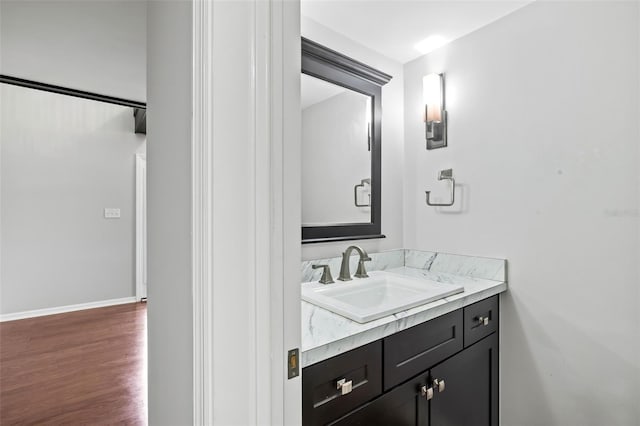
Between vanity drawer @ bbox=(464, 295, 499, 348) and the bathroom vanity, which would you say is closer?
the bathroom vanity

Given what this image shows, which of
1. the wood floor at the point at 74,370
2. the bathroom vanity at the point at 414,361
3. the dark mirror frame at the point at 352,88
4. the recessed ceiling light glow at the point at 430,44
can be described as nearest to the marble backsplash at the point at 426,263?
the bathroom vanity at the point at 414,361

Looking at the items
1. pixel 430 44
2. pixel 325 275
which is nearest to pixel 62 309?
pixel 325 275

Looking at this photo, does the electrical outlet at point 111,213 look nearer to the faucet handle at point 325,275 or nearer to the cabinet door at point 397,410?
the faucet handle at point 325,275

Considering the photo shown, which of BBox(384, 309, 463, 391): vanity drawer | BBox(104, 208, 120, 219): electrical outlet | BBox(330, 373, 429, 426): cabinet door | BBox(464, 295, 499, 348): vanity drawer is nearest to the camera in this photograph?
BBox(330, 373, 429, 426): cabinet door

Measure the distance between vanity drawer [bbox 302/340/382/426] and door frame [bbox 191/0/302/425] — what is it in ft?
1.17

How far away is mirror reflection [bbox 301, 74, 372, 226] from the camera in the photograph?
1.76 meters

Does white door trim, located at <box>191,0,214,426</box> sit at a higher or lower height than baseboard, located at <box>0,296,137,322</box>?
higher

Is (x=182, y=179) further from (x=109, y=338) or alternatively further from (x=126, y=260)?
(x=126, y=260)

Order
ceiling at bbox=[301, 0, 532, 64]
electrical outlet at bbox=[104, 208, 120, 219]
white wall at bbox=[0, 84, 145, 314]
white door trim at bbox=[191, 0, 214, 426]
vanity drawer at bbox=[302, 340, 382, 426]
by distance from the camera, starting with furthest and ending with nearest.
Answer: electrical outlet at bbox=[104, 208, 120, 219]
white wall at bbox=[0, 84, 145, 314]
ceiling at bbox=[301, 0, 532, 64]
vanity drawer at bbox=[302, 340, 382, 426]
white door trim at bbox=[191, 0, 214, 426]

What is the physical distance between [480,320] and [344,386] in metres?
0.88

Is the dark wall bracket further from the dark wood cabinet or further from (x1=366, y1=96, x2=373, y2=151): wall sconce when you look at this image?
the dark wood cabinet

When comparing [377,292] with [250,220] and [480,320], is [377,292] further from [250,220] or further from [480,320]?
[250,220]

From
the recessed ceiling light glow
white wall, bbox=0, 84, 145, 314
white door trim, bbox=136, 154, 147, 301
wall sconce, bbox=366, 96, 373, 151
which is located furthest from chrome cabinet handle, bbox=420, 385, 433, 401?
white wall, bbox=0, 84, 145, 314

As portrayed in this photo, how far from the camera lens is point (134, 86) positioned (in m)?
2.44
